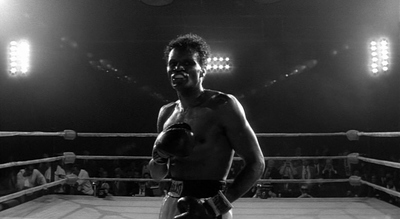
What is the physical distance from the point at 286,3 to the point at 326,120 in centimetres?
266

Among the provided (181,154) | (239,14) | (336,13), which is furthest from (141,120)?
(181,154)

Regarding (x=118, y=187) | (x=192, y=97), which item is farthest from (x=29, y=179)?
(x=192, y=97)

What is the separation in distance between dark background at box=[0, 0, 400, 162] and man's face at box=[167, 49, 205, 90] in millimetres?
5603

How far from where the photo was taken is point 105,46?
700 centimetres

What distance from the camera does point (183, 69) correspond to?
903 mm

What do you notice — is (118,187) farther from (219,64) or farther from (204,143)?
(204,143)

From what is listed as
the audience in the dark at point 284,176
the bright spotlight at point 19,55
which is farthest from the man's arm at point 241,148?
the bright spotlight at point 19,55

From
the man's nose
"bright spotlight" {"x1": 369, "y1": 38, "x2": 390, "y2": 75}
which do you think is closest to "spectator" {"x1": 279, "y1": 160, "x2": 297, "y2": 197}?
"bright spotlight" {"x1": 369, "y1": 38, "x2": 390, "y2": 75}

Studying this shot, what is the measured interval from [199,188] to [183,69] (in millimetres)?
326

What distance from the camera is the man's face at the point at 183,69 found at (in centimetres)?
90

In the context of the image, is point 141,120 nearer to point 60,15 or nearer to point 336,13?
point 60,15

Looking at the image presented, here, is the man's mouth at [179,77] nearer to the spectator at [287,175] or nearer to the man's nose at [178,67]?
the man's nose at [178,67]

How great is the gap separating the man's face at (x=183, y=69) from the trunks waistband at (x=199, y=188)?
0.26 meters

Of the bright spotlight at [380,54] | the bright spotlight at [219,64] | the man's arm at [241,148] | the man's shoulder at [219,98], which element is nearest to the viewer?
the man's arm at [241,148]
